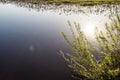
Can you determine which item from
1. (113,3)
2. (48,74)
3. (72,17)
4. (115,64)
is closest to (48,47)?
(48,74)

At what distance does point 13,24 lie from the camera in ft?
59.9

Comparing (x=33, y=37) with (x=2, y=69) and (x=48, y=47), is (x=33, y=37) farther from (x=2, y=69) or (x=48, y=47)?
(x=2, y=69)

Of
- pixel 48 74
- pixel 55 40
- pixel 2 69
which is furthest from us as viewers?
pixel 55 40

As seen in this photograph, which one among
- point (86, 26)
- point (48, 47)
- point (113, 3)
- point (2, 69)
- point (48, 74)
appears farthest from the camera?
point (113, 3)

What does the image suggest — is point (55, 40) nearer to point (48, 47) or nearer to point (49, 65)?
point (48, 47)

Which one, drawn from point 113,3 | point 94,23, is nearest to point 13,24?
point 94,23

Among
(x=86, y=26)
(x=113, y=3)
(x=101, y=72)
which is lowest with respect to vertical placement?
(x=113, y=3)

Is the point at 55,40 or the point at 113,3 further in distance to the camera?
the point at 113,3

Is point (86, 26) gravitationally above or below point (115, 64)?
below

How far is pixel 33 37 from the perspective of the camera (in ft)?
49.0

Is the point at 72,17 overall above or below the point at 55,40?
below

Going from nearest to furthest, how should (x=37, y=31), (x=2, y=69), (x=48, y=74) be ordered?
(x=48, y=74) < (x=2, y=69) < (x=37, y=31)

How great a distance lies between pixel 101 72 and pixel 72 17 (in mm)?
14731

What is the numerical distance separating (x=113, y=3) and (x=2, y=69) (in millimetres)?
21842
